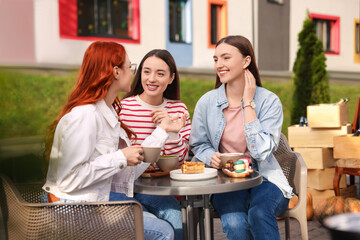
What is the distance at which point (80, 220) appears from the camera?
2021mm

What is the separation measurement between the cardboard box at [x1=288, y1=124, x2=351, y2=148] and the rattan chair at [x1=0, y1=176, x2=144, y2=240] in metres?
3.44

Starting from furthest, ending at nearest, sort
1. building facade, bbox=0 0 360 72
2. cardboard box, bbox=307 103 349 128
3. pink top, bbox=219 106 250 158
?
building facade, bbox=0 0 360 72 < cardboard box, bbox=307 103 349 128 < pink top, bbox=219 106 250 158

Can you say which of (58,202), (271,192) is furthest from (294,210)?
(58,202)

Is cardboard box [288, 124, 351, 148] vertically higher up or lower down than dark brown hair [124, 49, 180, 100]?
lower down

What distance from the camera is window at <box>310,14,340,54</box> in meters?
10.9

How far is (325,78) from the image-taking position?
8.77m

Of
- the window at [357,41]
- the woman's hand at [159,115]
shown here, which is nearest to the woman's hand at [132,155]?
the woman's hand at [159,115]

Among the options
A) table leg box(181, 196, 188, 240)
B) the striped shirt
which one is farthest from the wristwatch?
table leg box(181, 196, 188, 240)

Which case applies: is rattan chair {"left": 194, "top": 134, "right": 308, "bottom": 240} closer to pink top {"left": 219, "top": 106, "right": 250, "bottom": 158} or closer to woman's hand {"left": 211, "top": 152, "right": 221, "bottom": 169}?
woman's hand {"left": 211, "top": 152, "right": 221, "bottom": 169}

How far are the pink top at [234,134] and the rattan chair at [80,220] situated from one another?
0.99 m

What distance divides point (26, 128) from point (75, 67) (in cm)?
180

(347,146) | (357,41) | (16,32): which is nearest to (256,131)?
(347,146)

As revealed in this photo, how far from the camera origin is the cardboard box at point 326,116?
5.01 metres

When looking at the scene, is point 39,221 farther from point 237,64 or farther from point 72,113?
point 237,64
